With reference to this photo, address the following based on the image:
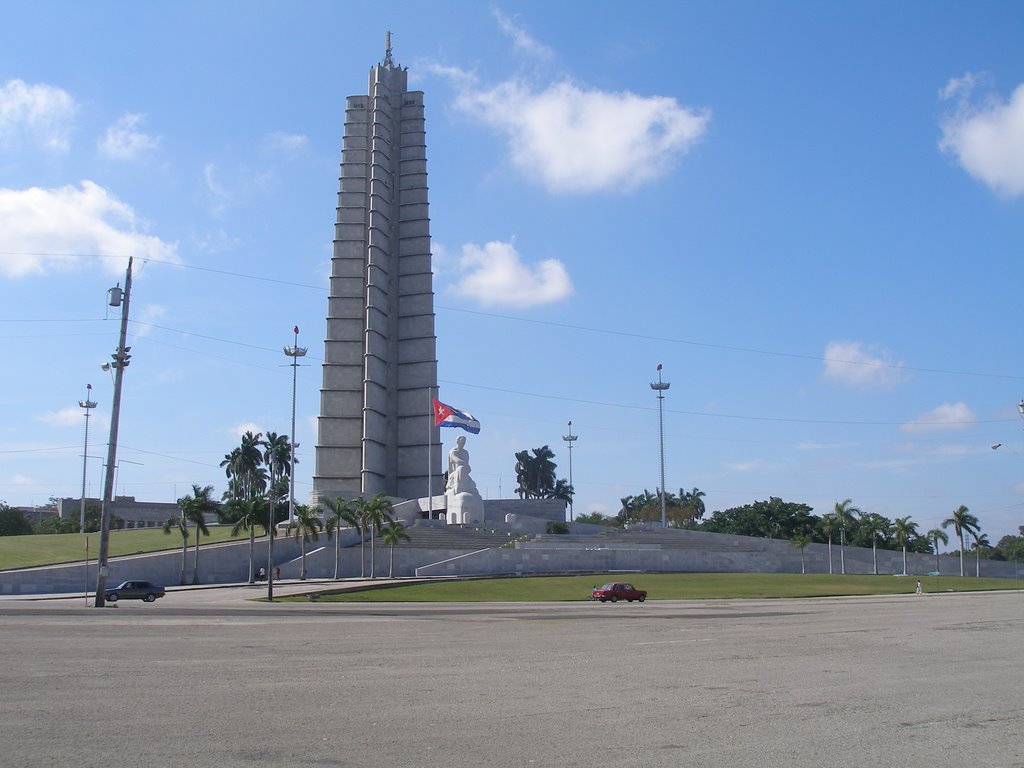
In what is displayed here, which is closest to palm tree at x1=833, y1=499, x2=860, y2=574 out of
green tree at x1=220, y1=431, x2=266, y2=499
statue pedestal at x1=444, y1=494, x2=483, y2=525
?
statue pedestal at x1=444, y1=494, x2=483, y2=525

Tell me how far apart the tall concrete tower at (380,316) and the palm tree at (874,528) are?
4266cm

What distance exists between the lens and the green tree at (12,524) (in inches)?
3255

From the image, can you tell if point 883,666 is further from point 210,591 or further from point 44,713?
point 210,591

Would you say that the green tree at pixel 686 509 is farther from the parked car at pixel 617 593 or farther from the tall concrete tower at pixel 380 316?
the parked car at pixel 617 593

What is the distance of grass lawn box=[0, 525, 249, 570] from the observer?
56.4 meters

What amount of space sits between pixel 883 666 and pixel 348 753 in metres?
10.8

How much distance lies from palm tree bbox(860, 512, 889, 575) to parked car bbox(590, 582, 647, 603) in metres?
45.8

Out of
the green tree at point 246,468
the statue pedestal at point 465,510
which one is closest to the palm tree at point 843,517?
the statue pedestal at point 465,510

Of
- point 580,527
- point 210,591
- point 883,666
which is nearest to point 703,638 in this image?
point 883,666

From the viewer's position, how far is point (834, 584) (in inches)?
2291

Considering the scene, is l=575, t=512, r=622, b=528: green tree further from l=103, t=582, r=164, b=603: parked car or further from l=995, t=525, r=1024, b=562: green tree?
l=103, t=582, r=164, b=603: parked car

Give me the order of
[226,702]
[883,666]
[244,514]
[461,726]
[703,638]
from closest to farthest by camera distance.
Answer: [461,726] < [226,702] < [883,666] < [703,638] < [244,514]

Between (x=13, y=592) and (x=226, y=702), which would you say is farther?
(x=13, y=592)

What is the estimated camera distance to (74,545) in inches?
2518
